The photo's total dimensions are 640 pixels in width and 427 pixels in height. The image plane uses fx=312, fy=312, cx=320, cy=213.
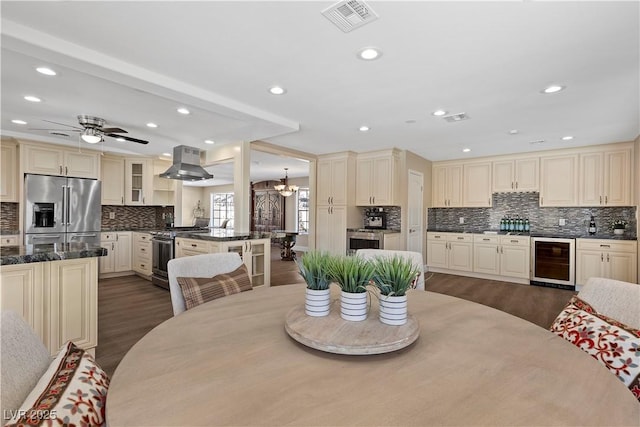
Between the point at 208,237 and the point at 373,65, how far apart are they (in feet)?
9.22

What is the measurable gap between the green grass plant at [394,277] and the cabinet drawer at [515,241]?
16.7 ft

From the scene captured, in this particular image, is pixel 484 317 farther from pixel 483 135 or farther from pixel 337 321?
pixel 483 135

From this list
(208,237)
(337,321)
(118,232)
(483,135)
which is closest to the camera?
(337,321)

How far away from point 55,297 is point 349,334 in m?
2.40

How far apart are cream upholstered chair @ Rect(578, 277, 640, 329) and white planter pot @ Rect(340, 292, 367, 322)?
1.04 meters

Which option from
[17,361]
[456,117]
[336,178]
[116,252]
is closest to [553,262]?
[456,117]

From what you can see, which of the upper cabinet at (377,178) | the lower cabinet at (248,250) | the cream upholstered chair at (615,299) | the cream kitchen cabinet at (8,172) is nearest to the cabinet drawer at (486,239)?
the upper cabinet at (377,178)

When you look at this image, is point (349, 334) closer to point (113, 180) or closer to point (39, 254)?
point (39, 254)

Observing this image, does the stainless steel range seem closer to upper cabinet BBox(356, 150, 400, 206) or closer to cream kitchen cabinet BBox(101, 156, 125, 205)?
cream kitchen cabinet BBox(101, 156, 125, 205)

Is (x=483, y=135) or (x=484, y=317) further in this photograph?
(x=483, y=135)

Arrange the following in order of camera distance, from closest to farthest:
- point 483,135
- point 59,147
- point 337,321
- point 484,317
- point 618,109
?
point 337,321 → point 484,317 → point 618,109 → point 483,135 → point 59,147

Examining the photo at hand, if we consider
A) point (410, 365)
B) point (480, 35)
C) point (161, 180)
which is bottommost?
point (410, 365)

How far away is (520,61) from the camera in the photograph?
7.42 ft

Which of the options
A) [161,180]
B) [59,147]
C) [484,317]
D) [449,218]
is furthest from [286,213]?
[484,317]
